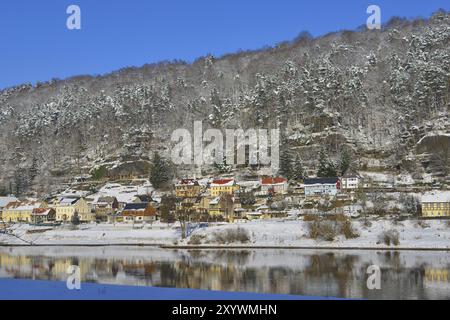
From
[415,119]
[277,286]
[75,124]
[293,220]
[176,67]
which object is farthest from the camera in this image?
[176,67]

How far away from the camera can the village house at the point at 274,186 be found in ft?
203

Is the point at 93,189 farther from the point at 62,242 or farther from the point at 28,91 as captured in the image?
the point at 28,91

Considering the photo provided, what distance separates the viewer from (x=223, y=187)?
6425cm

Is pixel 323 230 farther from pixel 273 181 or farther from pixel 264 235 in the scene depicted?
pixel 273 181

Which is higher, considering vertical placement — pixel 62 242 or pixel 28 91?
pixel 28 91

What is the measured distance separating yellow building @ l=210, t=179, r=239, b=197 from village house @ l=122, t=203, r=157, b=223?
8.33 m

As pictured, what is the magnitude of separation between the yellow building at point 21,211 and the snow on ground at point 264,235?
9.56m

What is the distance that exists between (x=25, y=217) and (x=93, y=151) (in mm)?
24702

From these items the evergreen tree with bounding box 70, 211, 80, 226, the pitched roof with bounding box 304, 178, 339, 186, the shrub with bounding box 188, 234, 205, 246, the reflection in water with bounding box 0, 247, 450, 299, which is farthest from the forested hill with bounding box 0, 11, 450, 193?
the reflection in water with bounding box 0, 247, 450, 299

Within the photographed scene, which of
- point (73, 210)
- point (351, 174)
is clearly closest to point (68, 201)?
point (73, 210)

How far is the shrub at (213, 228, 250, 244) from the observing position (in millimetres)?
45906

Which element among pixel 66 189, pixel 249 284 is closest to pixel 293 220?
pixel 249 284

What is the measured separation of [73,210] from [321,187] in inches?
1143

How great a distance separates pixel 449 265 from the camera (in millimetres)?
31438
